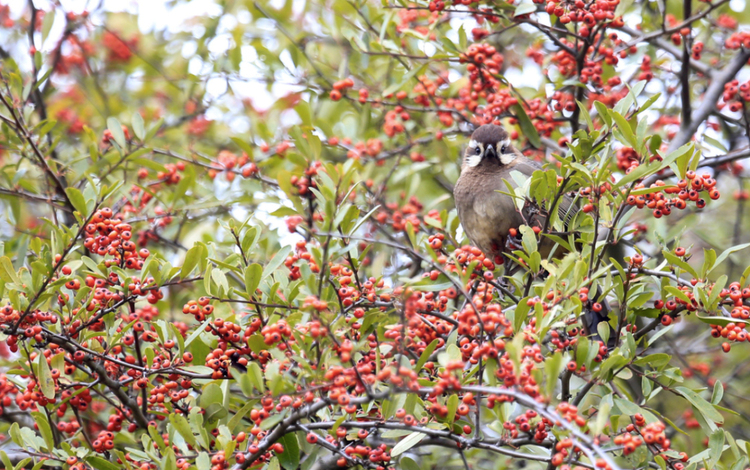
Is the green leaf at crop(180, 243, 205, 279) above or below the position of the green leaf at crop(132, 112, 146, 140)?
below

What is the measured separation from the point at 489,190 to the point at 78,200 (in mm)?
2438

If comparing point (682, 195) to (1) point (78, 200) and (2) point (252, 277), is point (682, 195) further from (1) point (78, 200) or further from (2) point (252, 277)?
(1) point (78, 200)

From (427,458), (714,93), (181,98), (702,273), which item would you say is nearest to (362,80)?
(181,98)

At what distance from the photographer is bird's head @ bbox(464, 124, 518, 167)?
179 inches

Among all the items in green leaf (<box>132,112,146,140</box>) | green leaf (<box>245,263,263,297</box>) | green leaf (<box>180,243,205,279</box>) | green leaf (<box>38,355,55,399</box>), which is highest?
green leaf (<box>132,112,146,140</box>)

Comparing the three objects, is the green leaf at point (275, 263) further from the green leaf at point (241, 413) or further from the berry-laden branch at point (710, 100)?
the berry-laden branch at point (710, 100)

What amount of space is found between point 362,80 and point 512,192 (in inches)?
107

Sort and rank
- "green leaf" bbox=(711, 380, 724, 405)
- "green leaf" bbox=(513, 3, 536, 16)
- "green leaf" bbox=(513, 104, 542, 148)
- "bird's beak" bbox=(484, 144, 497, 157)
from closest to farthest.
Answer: "green leaf" bbox=(711, 380, 724, 405) → "green leaf" bbox=(513, 3, 536, 16) → "green leaf" bbox=(513, 104, 542, 148) → "bird's beak" bbox=(484, 144, 497, 157)

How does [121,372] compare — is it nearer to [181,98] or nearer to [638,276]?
[638,276]

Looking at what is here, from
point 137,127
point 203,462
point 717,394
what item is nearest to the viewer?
point 203,462

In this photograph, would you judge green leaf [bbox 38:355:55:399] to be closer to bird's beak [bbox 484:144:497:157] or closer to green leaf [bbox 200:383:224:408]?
green leaf [bbox 200:383:224:408]

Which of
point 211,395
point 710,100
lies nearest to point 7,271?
point 211,395

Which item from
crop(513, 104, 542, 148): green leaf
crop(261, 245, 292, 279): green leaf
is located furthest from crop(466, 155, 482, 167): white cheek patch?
crop(261, 245, 292, 279): green leaf

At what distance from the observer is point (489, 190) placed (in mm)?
4406
